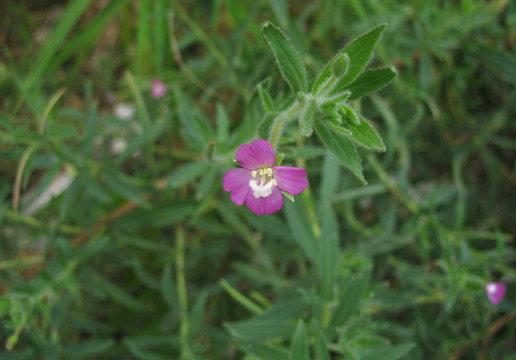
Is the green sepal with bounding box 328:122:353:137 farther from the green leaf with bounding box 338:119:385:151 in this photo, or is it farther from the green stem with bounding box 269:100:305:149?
the green stem with bounding box 269:100:305:149

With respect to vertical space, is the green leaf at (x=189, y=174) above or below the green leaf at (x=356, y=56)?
below

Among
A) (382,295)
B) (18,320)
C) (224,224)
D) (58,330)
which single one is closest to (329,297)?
(382,295)

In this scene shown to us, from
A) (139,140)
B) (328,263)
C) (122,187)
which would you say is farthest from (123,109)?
(328,263)

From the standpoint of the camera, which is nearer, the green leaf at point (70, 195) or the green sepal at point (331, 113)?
the green sepal at point (331, 113)

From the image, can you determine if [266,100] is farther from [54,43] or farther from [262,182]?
[54,43]

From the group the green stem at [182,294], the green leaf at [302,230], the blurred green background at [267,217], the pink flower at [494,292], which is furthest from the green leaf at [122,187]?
the pink flower at [494,292]

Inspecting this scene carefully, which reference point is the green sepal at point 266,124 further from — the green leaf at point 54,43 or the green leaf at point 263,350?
the green leaf at point 54,43
